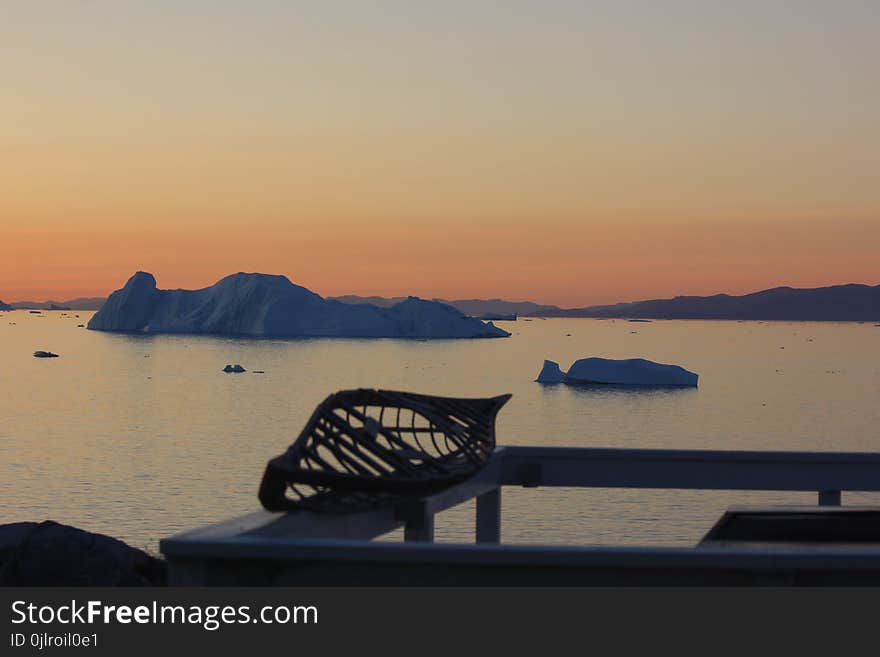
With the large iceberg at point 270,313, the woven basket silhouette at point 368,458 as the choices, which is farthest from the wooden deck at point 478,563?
the large iceberg at point 270,313

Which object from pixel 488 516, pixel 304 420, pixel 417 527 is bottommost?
pixel 304 420

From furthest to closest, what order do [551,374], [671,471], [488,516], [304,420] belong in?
[551,374] → [304,420] → [488,516] → [671,471]

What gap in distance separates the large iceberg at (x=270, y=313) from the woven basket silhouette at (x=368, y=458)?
11388 centimetres

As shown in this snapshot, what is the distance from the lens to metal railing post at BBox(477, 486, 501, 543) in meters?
6.95

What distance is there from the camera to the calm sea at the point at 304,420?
109 feet

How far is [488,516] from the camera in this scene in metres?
6.98

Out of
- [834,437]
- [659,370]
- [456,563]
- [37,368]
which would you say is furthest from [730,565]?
[37,368]

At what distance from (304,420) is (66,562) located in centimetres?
5031

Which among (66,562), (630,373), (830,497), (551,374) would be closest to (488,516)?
(830,497)

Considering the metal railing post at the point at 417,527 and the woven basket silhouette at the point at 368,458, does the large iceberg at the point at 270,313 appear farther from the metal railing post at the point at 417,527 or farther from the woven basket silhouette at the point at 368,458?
the metal railing post at the point at 417,527

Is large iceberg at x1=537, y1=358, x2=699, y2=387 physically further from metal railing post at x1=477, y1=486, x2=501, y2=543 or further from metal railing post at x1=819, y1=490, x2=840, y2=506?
metal railing post at x1=477, y1=486, x2=501, y2=543

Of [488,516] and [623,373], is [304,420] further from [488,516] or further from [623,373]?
[488,516]

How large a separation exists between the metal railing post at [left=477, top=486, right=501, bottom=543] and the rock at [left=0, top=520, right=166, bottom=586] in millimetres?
2355

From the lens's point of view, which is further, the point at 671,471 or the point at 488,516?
the point at 488,516
